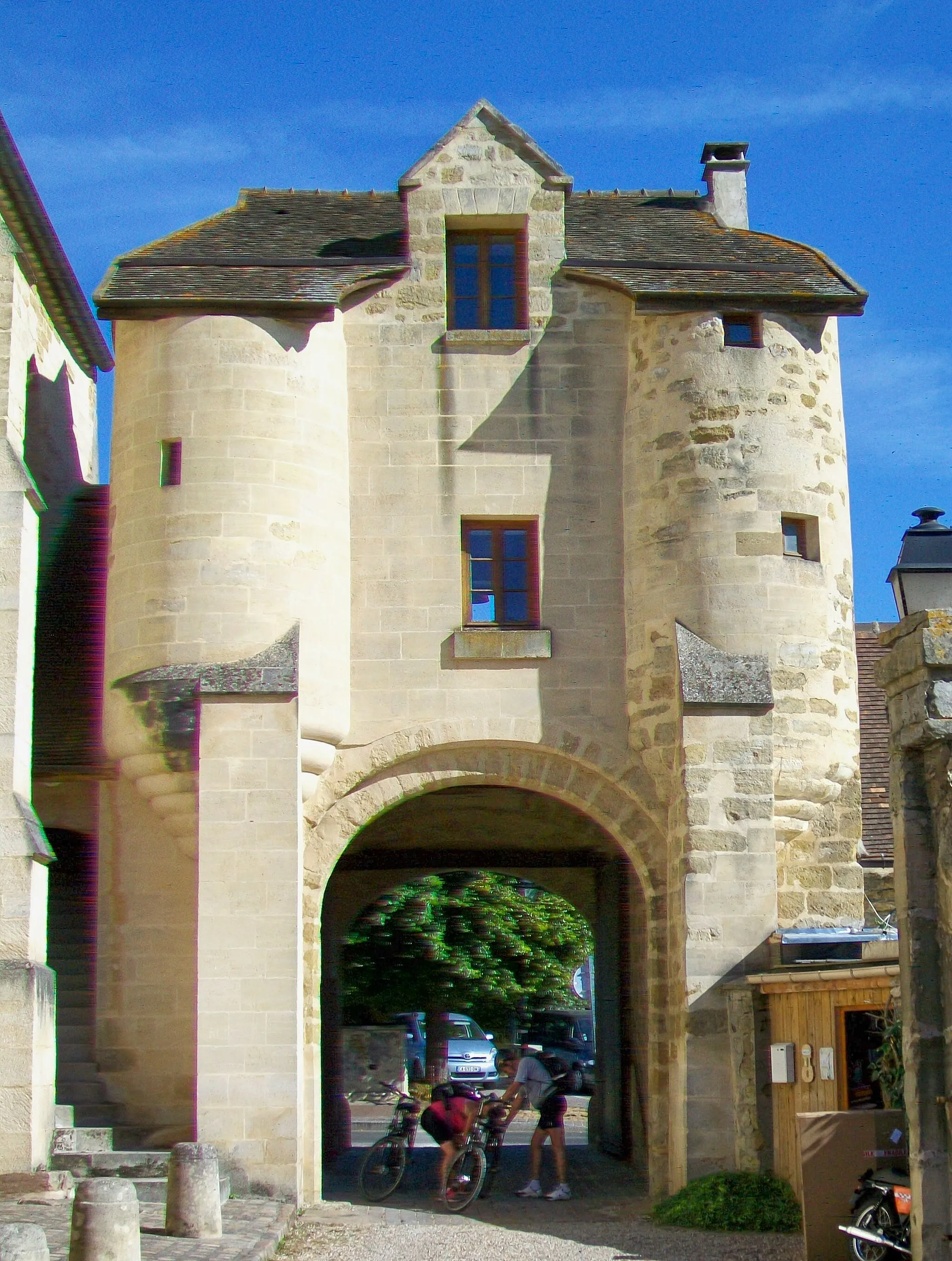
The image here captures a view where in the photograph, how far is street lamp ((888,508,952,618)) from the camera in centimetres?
823

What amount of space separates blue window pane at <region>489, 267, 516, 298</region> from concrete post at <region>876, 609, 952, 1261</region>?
8597 mm

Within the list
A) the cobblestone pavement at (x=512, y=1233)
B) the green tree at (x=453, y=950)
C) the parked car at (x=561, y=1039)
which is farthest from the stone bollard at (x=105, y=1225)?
the parked car at (x=561, y=1039)

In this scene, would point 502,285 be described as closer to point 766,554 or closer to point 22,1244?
point 766,554

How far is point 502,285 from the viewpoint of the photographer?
55.3 feet

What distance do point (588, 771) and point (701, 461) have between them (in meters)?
2.99

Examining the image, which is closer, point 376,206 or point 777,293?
point 777,293

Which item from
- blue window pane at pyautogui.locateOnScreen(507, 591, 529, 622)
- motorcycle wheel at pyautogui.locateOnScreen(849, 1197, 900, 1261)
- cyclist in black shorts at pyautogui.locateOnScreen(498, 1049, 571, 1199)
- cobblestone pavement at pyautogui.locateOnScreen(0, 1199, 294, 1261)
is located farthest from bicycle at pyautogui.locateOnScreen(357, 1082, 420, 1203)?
motorcycle wheel at pyautogui.locateOnScreen(849, 1197, 900, 1261)

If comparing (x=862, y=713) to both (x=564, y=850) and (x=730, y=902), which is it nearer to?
(x=564, y=850)

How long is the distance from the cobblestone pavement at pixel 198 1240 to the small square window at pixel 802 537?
7.22 meters

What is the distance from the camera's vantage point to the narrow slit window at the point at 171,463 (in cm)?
1555

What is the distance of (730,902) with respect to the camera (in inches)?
577

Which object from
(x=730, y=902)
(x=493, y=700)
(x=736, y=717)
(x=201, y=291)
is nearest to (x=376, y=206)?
(x=201, y=291)

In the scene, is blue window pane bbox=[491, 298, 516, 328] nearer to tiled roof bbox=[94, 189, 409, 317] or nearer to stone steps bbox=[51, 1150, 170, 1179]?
tiled roof bbox=[94, 189, 409, 317]

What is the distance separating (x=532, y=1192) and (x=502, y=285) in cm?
842
